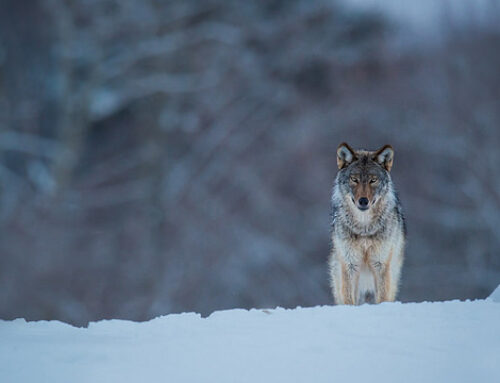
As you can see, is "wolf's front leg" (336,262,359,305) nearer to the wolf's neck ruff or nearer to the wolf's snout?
the wolf's neck ruff

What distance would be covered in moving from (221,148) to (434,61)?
7.30 meters

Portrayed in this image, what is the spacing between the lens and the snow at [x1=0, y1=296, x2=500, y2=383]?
490 cm

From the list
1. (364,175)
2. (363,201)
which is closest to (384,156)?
(364,175)

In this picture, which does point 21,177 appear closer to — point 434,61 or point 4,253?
point 4,253

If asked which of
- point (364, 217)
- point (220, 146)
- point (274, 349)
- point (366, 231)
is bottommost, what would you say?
point (274, 349)

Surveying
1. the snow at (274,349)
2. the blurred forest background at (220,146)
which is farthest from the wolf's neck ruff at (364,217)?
the blurred forest background at (220,146)

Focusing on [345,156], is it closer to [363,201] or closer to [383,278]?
[363,201]

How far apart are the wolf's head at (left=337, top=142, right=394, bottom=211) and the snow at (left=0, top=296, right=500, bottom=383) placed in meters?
Result: 1.67

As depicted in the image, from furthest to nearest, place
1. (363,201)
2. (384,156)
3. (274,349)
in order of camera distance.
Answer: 1. (384,156)
2. (363,201)
3. (274,349)

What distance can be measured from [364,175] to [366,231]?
0.47 metres

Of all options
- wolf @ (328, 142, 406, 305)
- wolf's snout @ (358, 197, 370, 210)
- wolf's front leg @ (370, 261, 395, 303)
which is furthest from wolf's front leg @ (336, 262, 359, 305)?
wolf's snout @ (358, 197, 370, 210)

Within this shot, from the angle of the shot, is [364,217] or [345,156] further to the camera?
[345,156]

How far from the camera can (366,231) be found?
24.9ft

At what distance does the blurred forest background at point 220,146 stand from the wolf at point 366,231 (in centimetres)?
1267
